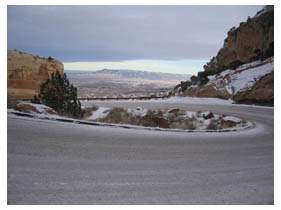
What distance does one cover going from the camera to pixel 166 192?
6.60ft

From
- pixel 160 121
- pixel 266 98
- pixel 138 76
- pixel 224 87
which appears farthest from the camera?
pixel 138 76

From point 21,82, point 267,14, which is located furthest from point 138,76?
point 21,82

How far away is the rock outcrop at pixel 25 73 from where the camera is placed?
26.6ft

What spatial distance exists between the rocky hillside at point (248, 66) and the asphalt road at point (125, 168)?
13021mm

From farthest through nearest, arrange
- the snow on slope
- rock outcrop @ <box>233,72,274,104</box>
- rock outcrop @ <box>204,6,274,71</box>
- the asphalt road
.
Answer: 1. rock outcrop @ <box>204,6,274,71</box>
2. the snow on slope
3. rock outcrop @ <box>233,72,274,104</box>
4. the asphalt road

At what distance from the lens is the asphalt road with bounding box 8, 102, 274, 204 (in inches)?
75.7

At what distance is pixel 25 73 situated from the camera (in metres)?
8.81

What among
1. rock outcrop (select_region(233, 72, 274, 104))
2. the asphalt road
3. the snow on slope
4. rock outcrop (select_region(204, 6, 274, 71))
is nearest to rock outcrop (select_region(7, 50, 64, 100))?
the asphalt road

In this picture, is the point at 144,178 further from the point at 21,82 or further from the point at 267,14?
the point at 267,14

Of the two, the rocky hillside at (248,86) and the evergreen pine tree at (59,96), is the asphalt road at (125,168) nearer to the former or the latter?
the evergreen pine tree at (59,96)

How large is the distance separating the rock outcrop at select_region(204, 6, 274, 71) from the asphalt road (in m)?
19.5

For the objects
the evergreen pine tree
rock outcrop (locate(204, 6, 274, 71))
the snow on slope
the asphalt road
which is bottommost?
the asphalt road

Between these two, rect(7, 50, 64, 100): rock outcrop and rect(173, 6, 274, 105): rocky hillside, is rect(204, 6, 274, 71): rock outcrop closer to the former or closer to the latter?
rect(173, 6, 274, 105): rocky hillside

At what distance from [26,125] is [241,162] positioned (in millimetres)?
3653
